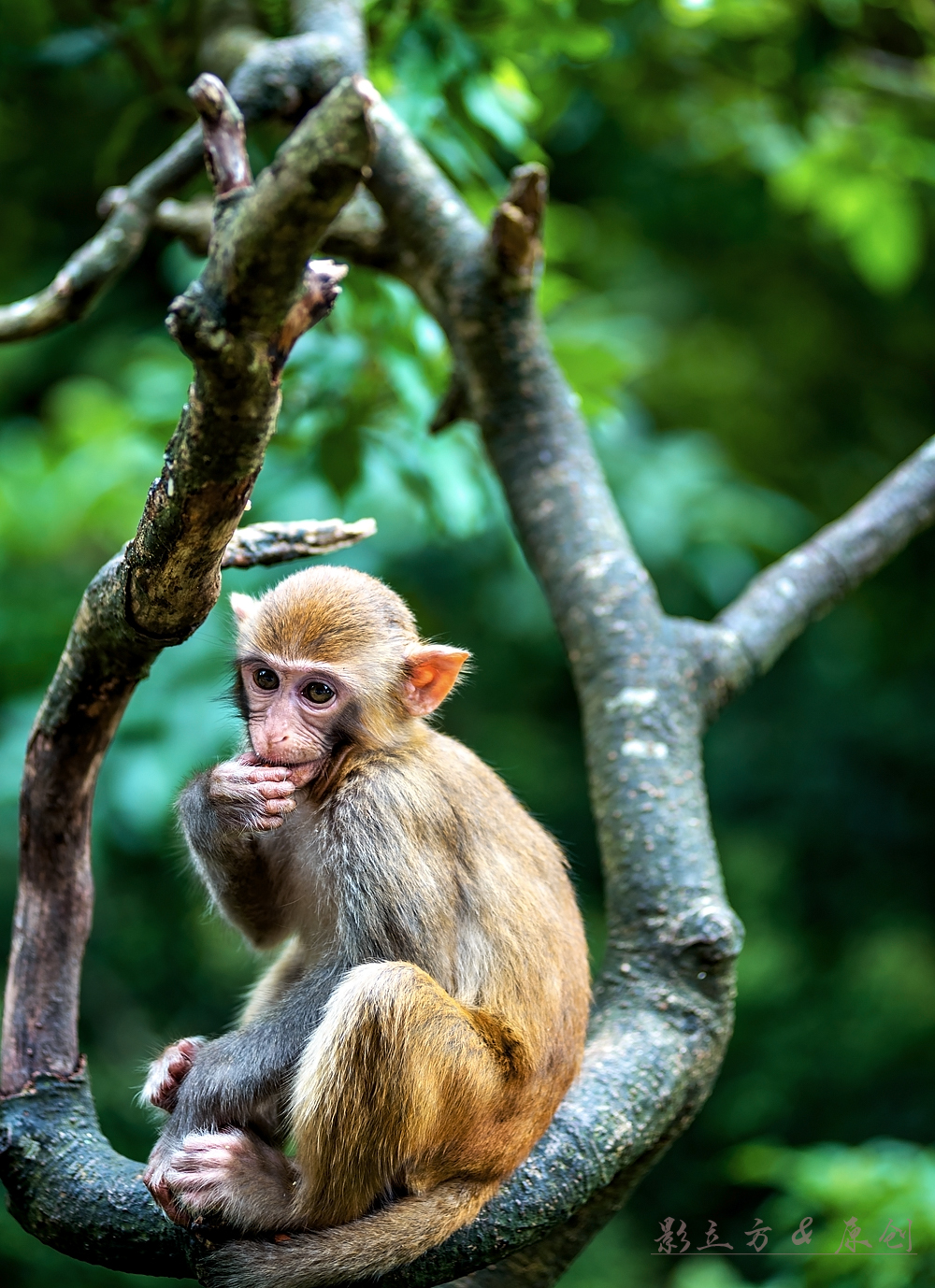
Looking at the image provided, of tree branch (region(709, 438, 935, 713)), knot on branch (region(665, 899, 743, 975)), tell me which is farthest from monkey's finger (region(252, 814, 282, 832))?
tree branch (region(709, 438, 935, 713))

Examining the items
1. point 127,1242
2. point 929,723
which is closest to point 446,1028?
point 127,1242

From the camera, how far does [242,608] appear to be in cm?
384

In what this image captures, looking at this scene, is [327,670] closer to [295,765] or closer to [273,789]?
[295,765]

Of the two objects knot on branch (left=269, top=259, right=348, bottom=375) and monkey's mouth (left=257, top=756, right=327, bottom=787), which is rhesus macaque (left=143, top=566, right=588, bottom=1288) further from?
knot on branch (left=269, top=259, right=348, bottom=375)

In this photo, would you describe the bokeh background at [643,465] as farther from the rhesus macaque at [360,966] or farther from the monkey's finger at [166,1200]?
the monkey's finger at [166,1200]

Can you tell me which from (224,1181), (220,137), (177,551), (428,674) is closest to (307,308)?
(220,137)

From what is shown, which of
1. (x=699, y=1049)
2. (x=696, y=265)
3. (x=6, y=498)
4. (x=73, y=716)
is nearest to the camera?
(x=73, y=716)

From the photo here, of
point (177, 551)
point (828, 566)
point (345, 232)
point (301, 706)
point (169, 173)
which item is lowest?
point (828, 566)

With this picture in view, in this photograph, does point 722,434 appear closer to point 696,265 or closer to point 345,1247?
point 696,265

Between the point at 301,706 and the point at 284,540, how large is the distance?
0.51 meters

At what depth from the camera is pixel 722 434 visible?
10602 millimetres

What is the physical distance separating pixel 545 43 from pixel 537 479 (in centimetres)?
187

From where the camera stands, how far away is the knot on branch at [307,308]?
198cm

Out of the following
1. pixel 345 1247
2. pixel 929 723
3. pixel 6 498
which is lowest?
pixel 929 723
